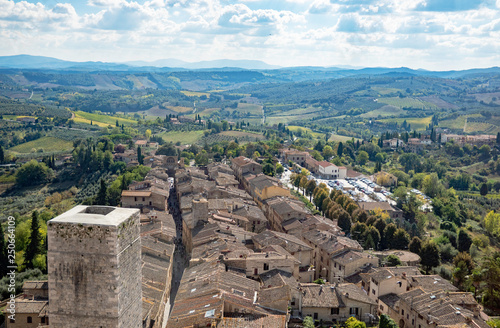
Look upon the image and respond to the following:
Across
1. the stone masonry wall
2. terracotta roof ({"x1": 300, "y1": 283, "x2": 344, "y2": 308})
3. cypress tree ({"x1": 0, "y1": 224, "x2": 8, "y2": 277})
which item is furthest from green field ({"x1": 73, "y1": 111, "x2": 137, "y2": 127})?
the stone masonry wall

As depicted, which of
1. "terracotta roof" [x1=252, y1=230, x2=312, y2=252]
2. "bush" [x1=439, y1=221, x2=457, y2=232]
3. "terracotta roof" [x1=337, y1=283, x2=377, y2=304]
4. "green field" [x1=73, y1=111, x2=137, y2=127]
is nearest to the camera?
"terracotta roof" [x1=337, y1=283, x2=377, y2=304]

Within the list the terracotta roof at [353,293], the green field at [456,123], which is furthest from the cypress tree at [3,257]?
the green field at [456,123]

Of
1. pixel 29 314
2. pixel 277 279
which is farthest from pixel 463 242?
pixel 29 314

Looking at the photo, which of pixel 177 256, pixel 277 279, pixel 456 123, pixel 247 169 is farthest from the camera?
pixel 456 123

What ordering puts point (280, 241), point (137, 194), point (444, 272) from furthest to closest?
point (137, 194)
point (444, 272)
point (280, 241)

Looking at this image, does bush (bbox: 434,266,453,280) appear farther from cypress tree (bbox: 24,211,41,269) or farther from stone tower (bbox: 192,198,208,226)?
cypress tree (bbox: 24,211,41,269)

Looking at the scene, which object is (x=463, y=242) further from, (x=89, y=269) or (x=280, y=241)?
→ (x=89, y=269)

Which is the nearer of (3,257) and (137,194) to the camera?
(3,257)

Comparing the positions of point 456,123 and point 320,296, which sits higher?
point 456,123
